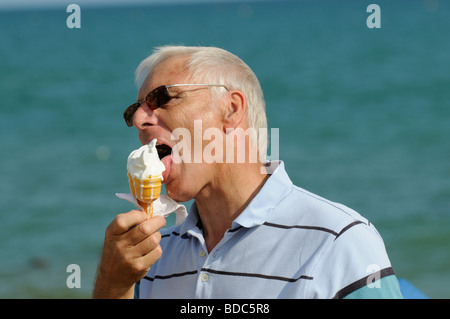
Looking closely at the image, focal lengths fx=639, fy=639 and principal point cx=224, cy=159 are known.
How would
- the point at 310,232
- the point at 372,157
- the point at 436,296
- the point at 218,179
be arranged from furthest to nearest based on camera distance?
the point at 372,157 < the point at 436,296 < the point at 218,179 < the point at 310,232

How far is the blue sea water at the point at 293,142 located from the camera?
32.6 ft

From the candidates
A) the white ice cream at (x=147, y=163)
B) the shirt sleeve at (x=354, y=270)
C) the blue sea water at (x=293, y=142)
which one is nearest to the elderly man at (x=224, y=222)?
the shirt sleeve at (x=354, y=270)

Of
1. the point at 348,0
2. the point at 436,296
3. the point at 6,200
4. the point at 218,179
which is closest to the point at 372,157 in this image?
the point at 436,296

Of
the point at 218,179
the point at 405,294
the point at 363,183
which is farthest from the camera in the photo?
the point at 363,183

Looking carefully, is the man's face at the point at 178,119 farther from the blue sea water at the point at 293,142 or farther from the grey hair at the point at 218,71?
the blue sea water at the point at 293,142

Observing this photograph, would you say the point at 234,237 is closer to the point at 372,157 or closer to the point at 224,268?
the point at 224,268

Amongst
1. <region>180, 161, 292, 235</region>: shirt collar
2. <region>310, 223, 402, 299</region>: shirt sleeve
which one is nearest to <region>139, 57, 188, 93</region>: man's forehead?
<region>180, 161, 292, 235</region>: shirt collar

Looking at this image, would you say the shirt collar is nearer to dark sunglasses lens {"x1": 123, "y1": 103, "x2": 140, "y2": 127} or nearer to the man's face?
the man's face

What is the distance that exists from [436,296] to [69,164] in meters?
9.24

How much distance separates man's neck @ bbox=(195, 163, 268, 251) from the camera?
3.01m

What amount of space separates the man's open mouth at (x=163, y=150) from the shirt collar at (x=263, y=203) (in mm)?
329

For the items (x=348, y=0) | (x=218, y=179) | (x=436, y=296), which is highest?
(x=348, y=0)

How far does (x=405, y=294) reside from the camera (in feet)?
15.5

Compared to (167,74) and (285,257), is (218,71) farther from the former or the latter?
(285,257)
